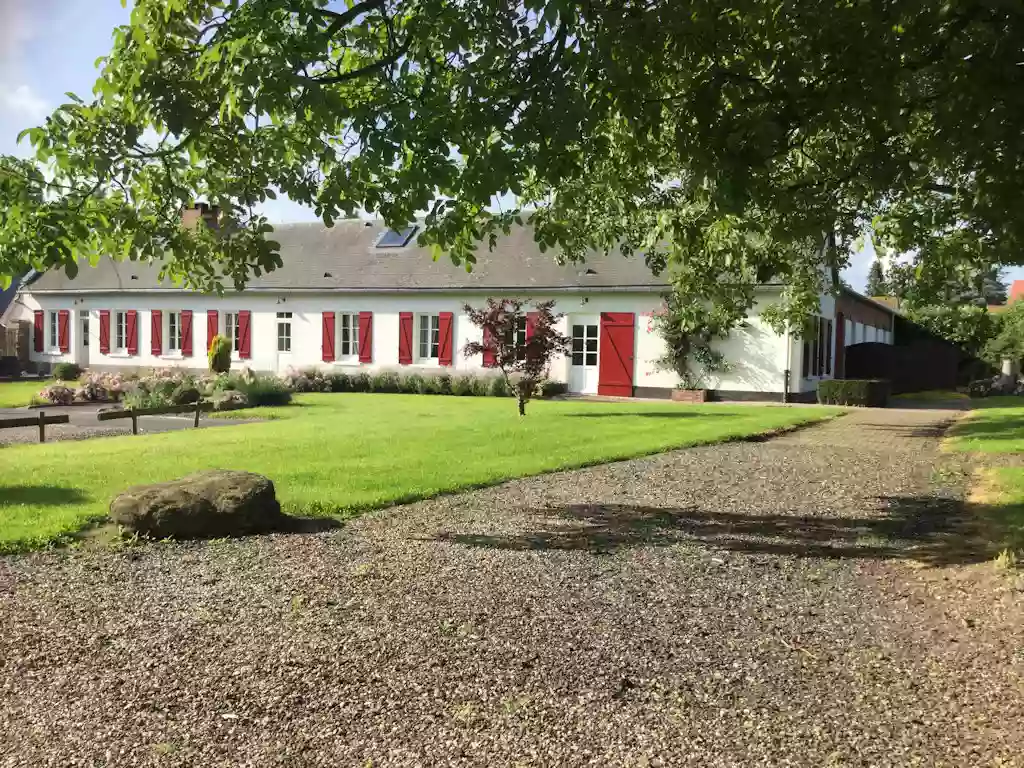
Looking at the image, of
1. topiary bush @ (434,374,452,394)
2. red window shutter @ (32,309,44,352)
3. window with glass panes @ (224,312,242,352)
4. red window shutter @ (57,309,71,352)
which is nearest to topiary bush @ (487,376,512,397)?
topiary bush @ (434,374,452,394)

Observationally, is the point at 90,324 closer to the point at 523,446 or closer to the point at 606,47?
the point at 523,446

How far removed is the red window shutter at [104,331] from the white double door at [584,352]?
49.6 ft

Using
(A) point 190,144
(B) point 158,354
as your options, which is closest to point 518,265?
(B) point 158,354

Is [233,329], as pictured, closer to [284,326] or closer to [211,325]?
[211,325]

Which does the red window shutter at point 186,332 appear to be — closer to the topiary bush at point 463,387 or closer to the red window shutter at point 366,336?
the red window shutter at point 366,336

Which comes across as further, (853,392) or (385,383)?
(385,383)

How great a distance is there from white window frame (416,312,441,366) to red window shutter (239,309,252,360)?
542 cm

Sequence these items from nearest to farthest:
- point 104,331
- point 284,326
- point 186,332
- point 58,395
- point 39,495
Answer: point 39,495, point 58,395, point 284,326, point 186,332, point 104,331

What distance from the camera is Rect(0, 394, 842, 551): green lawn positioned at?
22.7 ft

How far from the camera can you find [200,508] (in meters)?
5.74

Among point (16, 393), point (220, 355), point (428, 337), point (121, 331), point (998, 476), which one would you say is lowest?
point (998, 476)

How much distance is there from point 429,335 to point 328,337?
308cm

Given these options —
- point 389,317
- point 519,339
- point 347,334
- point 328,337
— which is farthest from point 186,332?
point 519,339

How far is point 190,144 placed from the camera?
5.36 m
